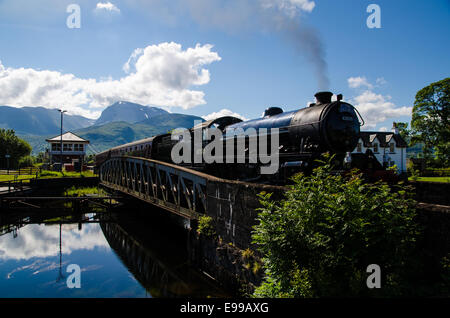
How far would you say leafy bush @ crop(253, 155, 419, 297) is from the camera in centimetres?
464

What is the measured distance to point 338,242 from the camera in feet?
16.4

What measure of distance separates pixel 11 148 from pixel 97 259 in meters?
61.6

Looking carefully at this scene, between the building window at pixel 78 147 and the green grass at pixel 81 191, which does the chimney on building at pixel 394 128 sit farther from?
the building window at pixel 78 147

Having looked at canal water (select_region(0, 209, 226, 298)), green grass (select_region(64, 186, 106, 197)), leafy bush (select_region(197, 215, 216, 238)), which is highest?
leafy bush (select_region(197, 215, 216, 238))

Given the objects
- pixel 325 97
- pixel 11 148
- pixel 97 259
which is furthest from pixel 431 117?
pixel 11 148

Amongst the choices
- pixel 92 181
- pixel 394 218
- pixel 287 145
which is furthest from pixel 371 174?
pixel 92 181

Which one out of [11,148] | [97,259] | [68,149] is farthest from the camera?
[11,148]

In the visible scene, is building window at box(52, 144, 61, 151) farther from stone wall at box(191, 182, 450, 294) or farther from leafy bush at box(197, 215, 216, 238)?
leafy bush at box(197, 215, 216, 238)

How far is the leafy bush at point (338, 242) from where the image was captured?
4.64 metres

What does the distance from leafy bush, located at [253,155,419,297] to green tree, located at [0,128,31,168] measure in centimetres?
6976

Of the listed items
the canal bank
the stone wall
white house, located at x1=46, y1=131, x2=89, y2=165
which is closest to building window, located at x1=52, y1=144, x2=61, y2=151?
white house, located at x1=46, y1=131, x2=89, y2=165

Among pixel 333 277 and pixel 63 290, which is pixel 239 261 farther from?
pixel 63 290

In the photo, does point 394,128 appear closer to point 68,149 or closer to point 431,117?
point 431,117

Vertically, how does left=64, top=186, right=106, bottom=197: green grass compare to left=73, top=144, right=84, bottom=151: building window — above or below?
below
